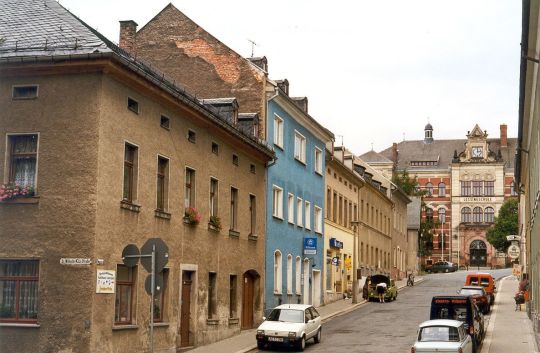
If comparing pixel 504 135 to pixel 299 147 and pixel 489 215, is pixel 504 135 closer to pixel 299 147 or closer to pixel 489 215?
pixel 489 215

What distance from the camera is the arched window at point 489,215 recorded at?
394ft

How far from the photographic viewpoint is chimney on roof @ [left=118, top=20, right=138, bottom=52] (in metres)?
34.9

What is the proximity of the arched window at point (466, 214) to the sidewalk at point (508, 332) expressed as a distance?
238 feet

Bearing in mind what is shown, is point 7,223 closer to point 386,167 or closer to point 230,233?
point 230,233

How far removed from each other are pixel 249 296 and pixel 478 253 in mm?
92011

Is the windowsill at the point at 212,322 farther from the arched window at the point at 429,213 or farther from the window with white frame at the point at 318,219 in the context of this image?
the arched window at the point at 429,213

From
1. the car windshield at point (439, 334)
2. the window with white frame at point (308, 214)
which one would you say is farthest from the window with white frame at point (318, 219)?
the car windshield at point (439, 334)

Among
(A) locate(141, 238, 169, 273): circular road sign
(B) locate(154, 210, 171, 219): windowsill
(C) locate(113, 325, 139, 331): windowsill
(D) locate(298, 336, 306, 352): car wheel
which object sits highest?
(B) locate(154, 210, 171, 219): windowsill

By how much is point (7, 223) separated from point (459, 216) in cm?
10720

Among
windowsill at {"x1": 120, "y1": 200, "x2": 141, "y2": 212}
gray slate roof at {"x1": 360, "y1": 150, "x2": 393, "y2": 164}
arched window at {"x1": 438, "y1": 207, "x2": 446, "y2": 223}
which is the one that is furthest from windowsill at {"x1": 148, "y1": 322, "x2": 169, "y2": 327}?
arched window at {"x1": 438, "y1": 207, "x2": 446, "y2": 223}

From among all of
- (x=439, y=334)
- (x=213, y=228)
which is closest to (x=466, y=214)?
(x=213, y=228)

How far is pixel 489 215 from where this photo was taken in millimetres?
120750

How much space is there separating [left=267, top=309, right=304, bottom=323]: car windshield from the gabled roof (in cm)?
837

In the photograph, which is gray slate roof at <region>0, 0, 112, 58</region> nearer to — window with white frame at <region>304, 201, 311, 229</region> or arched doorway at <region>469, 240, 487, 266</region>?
window with white frame at <region>304, 201, 311, 229</region>
